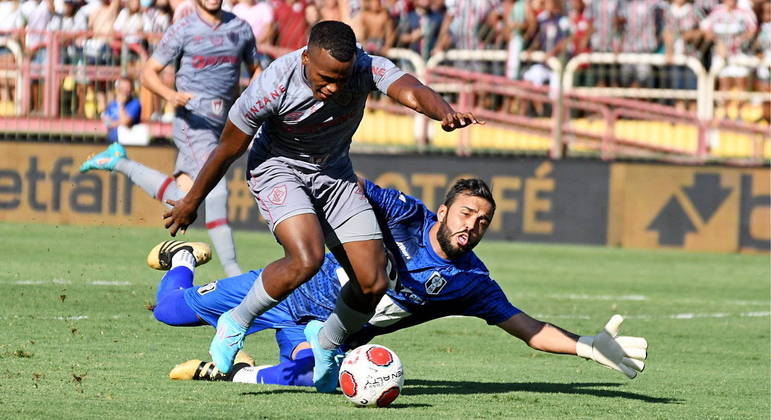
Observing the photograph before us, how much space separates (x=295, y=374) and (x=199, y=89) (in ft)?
14.0

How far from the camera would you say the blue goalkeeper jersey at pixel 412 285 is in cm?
676

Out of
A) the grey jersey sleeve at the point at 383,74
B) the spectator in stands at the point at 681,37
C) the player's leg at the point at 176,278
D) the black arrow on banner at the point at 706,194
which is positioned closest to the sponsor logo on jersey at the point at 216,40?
the player's leg at the point at 176,278

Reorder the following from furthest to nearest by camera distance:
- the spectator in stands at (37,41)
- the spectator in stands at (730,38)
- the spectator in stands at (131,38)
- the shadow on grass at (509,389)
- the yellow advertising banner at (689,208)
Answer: the spectator in stands at (730,38)
the spectator in stands at (37,41)
the spectator in stands at (131,38)
the yellow advertising banner at (689,208)
the shadow on grass at (509,389)

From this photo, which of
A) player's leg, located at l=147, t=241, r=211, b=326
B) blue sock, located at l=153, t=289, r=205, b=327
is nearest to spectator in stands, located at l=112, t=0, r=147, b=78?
player's leg, located at l=147, t=241, r=211, b=326

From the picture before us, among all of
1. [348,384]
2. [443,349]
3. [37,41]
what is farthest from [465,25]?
[348,384]

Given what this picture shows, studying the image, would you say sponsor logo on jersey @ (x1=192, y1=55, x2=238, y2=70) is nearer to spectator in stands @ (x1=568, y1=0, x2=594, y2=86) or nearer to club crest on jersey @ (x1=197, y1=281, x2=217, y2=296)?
club crest on jersey @ (x1=197, y1=281, x2=217, y2=296)

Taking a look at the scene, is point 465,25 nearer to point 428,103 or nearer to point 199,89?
point 199,89

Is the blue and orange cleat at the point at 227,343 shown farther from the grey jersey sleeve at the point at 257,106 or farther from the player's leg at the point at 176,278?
the grey jersey sleeve at the point at 257,106

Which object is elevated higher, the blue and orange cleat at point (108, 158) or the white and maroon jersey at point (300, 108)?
the white and maroon jersey at point (300, 108)

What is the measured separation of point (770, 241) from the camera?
53.3 feet

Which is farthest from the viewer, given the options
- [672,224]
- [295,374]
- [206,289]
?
[672,224]

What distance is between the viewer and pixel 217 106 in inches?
420

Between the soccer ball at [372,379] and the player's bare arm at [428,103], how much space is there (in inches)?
46.5

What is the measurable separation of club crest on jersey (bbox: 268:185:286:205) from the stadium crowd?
35.6 feet
